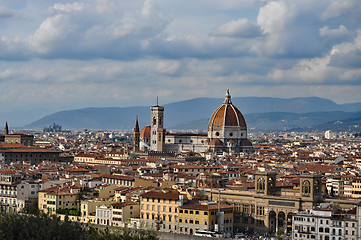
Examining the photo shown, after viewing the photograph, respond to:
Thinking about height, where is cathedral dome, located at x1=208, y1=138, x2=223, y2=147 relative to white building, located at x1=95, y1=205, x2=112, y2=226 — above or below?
above

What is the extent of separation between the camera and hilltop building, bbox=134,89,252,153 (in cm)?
14638

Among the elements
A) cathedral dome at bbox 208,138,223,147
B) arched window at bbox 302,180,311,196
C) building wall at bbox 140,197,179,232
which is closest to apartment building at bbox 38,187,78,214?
building wall at bbox 140,197,179,232

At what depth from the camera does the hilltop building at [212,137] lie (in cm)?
14638

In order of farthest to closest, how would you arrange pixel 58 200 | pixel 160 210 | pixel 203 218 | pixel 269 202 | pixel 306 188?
pixel 58 200 → pixel 269 202 → pixel 160 210 → pixel 306 188 → pixel 203 218

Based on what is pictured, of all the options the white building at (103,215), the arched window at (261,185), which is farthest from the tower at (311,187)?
the white building at (103,215)

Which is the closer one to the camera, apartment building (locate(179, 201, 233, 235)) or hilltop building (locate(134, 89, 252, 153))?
apartment building (locate(179, 201, 233, 235))

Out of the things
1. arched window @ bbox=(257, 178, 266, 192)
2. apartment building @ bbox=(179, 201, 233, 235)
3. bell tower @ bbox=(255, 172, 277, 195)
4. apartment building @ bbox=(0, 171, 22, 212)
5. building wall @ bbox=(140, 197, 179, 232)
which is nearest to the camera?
apartment building @ bbox=(179, 201, 233, 235)

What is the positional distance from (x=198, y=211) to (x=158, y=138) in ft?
295

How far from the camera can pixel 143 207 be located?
58.8 m

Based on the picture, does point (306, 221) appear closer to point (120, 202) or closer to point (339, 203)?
point (339, 203)

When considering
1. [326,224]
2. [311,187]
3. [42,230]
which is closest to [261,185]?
[311,187]

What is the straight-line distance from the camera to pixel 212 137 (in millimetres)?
149750

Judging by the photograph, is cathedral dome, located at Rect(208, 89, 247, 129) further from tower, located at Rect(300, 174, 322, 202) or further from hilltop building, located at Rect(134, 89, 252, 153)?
tower, located at Rect(300, 174, 322, 202)

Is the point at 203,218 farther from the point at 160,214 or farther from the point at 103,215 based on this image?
the point at 103,215
